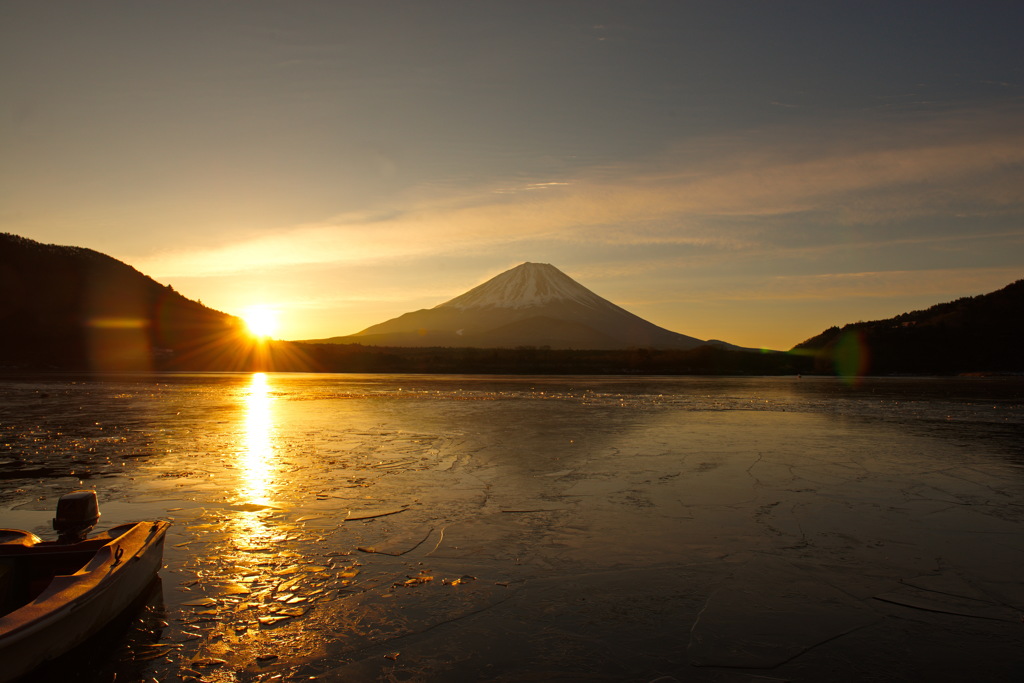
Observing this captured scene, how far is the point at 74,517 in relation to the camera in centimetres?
581

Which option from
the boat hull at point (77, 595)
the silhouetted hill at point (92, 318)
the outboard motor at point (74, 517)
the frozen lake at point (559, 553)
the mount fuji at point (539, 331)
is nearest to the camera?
the boat hull at point (77, 595)

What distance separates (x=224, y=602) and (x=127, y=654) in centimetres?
99

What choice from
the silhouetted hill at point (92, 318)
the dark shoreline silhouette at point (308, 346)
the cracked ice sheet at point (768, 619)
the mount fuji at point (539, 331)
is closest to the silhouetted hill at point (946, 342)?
the dark shoreline silhouette at point (308, 346)

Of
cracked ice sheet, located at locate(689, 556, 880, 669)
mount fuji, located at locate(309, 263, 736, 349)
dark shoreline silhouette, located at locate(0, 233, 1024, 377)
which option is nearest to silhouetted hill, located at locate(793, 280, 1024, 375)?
dark shoreline silhouette, located at locate(0, 233, 1024, 377)

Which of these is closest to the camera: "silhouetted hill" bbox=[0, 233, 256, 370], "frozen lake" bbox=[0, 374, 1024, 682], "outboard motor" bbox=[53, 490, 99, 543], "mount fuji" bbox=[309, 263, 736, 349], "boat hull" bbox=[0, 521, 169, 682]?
"boat hull" bbox=[0, 521, 169, 682]

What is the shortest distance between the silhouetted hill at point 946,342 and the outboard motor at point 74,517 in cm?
9243

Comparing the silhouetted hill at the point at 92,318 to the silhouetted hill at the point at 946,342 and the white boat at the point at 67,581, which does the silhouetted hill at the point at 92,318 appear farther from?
the silhouetted hill at the point at 946,342

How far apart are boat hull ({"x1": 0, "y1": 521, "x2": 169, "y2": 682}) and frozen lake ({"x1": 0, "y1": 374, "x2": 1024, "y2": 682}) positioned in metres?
0.35

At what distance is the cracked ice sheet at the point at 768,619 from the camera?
15.7ft

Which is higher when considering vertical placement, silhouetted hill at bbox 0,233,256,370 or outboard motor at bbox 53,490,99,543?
silhouetted hill at bbox 0,233,256,370

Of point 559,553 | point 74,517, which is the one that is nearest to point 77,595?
point 74,517

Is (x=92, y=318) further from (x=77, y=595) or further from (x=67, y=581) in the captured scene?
(x=77, y=595)

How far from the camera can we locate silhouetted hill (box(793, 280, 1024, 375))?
79.2m

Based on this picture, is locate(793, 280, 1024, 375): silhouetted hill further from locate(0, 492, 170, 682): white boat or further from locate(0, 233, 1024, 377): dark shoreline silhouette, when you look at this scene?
locate(0, 492, 170, 682): white boat
